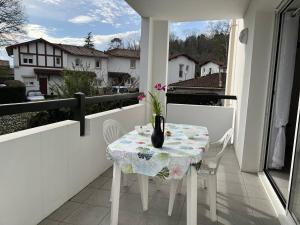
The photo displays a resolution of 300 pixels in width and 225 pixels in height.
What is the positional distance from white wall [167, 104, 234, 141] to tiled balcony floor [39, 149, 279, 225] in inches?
77.8

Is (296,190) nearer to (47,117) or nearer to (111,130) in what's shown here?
(111,130)

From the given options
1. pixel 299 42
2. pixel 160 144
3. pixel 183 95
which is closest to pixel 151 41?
pixel 183 95

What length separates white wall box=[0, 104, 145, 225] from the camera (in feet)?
5.55

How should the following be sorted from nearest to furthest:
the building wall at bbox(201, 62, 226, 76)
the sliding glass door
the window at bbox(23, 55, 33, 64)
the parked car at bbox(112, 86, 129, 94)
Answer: the sliding glass door < the parked car at bbox(112, 86, 129, 94) < the building wall at bbox(201, 62, 226, 76) < the window at bbox(23, 55, 33, 64)

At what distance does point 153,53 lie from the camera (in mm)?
4965

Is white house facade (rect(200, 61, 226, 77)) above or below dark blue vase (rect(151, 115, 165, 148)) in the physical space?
above

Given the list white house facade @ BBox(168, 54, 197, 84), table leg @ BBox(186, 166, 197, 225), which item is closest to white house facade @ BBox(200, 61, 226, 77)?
white house facade @ BBox(168, 54, 197, 84)

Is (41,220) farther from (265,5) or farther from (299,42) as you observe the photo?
(299,42)

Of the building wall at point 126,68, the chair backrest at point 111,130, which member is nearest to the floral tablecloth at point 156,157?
the chair backrest at point 111,130

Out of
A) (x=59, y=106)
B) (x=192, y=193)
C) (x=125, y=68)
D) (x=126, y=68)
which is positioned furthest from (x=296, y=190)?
(x=125, y=68)

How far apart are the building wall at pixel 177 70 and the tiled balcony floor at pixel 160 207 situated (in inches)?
139

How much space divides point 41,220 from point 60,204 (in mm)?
262

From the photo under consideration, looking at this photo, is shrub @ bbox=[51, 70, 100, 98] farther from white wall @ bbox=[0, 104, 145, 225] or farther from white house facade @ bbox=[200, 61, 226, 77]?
white house facade @ bbox=[200, 61, 226, 77]

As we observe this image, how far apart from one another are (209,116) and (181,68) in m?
1.92
